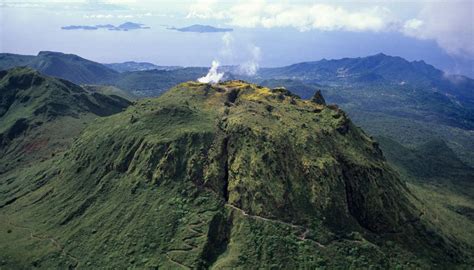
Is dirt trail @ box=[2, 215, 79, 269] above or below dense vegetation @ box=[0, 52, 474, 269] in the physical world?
below

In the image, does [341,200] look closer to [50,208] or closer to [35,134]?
[50,208]

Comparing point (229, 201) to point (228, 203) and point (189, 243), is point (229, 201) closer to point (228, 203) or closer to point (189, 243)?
point (228, 203)

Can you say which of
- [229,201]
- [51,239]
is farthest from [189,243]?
[51,239]

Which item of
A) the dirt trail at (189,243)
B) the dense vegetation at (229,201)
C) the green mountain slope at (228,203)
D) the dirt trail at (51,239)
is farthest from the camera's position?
the dirt trail at (51,239)

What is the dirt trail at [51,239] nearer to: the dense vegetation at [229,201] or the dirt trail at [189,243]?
the dense vegetation at [229,201]

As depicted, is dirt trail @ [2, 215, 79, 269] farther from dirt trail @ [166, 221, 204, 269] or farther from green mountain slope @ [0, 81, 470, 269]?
dirt trail @ [166, 221, 204, 269]

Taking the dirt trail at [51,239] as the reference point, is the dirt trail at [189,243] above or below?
above

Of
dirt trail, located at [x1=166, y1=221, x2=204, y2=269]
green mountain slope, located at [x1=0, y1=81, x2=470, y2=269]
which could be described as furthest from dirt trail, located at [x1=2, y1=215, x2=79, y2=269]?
dirt trail, located at [x1=166, y1=221, x2=204, y2=269]

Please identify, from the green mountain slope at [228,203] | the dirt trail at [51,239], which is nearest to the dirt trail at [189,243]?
the green mountain slope at [228,203]
